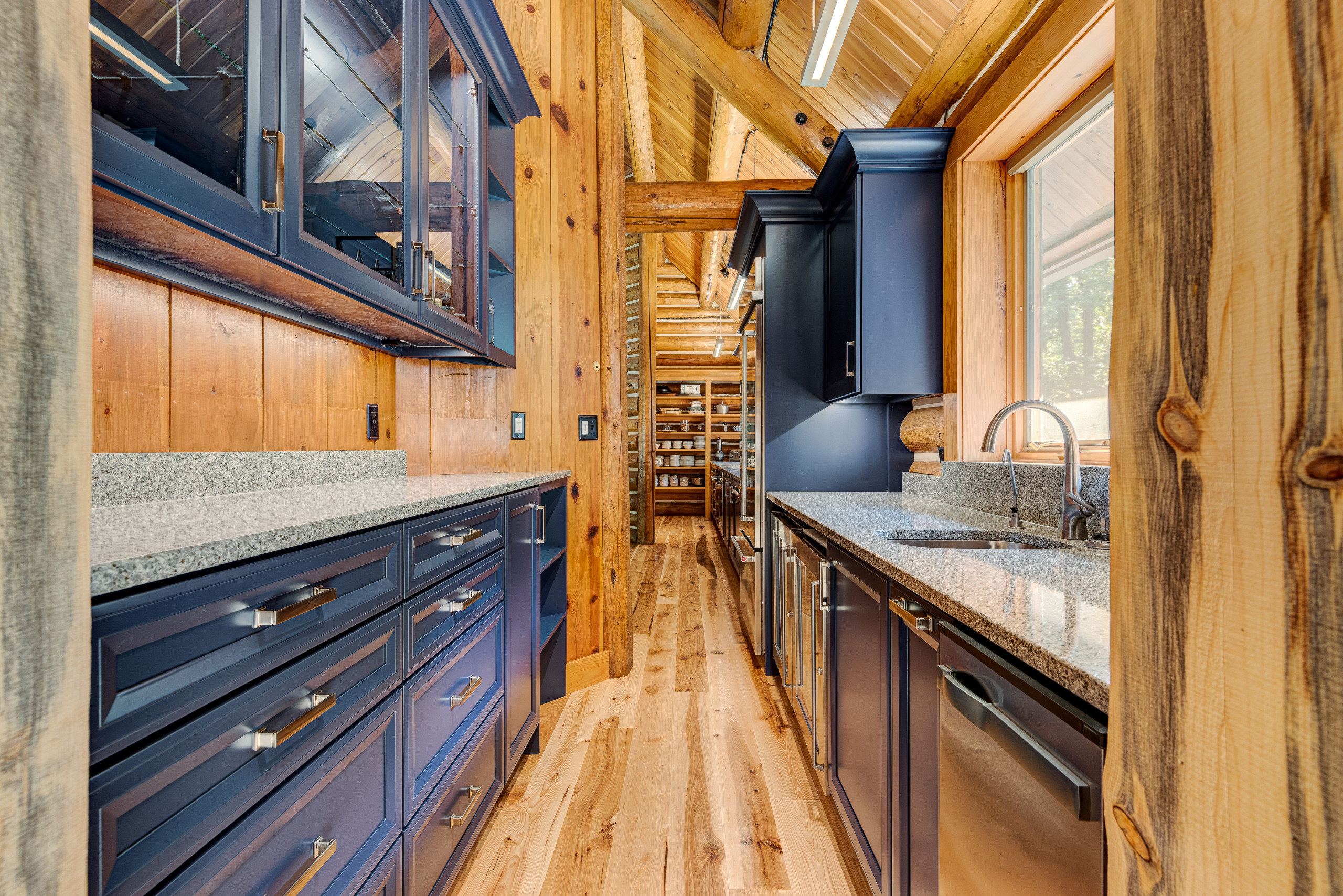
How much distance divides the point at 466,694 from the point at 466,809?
28 centimetres

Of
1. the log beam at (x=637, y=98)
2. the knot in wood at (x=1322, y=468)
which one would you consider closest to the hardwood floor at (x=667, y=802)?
the knot in wood at (x=1322, y=468)

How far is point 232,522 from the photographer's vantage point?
82 centimetres

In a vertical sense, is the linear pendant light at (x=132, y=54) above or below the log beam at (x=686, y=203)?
below

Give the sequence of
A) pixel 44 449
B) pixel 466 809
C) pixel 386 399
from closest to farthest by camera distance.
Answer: pixel 44 449 → pixel 466 809 → pixel 386 399

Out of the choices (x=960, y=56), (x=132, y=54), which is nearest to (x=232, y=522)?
(x=132, y=54)

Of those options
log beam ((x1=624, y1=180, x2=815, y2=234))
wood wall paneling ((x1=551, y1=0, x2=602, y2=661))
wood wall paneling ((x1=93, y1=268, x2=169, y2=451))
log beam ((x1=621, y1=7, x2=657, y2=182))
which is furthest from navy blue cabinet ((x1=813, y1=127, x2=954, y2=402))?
log beam ((x1=621, y1=7, x2=657, y2=182))

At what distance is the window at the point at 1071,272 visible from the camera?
1.61m

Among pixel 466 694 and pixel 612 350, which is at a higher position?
pixel 612 350

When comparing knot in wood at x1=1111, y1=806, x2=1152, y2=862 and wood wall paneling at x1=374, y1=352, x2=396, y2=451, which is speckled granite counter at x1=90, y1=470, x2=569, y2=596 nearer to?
wood wall paneling at x1=374, y1=352, x2=396, y2=451

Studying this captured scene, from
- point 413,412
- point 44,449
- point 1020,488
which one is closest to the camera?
point 44,449

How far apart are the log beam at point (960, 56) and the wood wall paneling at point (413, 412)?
216cm

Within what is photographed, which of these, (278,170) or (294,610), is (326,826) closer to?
(294,610)

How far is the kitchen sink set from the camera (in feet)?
4.71

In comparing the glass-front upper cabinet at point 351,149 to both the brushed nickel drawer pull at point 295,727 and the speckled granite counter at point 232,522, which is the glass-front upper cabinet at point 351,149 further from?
the brushed nickel drawer pull at point 295,727
